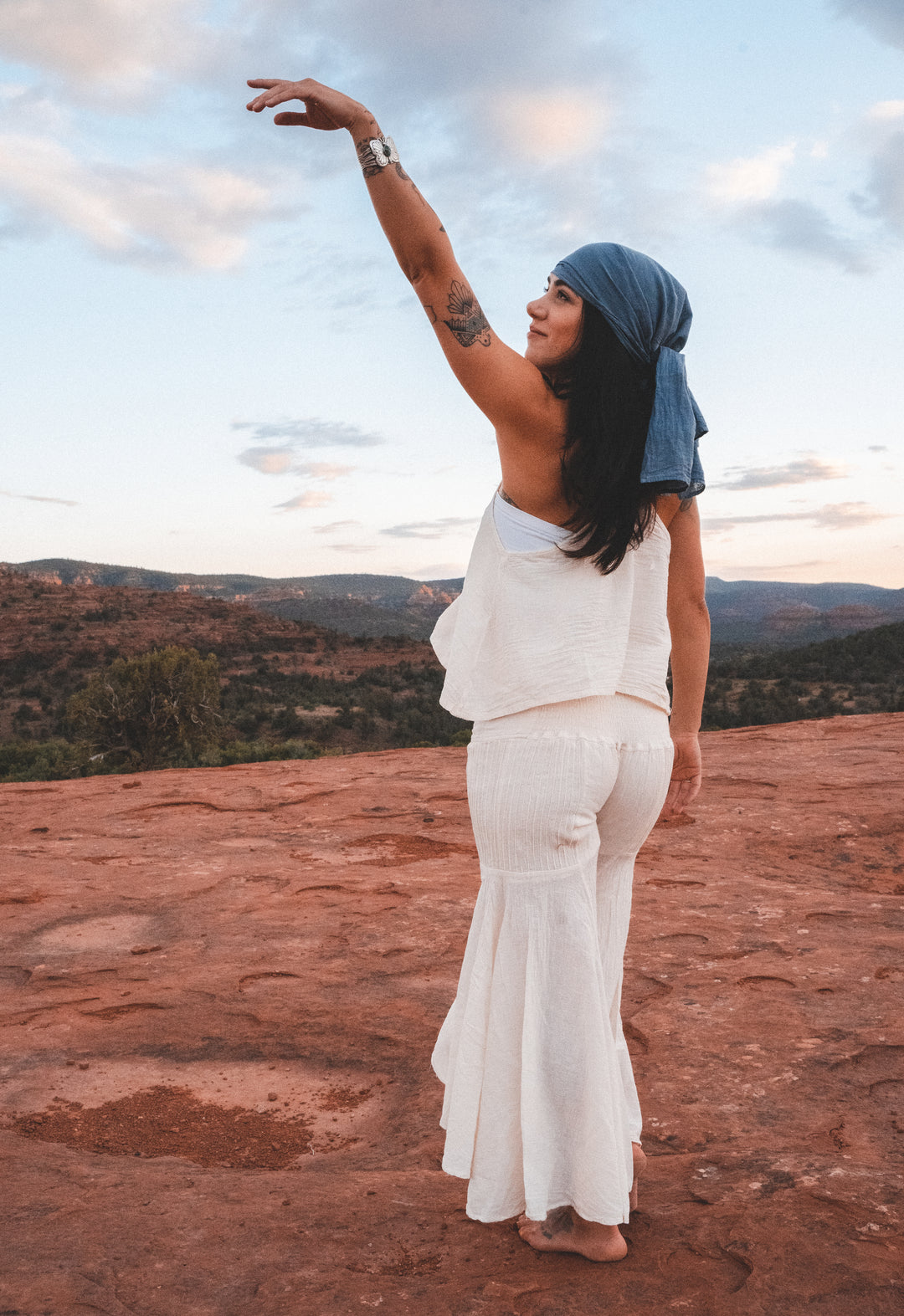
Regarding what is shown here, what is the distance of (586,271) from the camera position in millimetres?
1798

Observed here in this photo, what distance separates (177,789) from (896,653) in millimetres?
22247

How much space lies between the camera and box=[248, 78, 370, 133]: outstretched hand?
169 cm

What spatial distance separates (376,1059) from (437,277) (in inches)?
106

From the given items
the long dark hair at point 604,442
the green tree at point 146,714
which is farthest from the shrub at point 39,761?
the long dark hair at point 604,442

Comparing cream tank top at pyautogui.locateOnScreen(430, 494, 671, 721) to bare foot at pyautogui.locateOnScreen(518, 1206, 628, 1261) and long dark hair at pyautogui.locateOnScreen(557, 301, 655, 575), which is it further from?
bare foot at pyautogui.locateOnScreen(518, 1206, 628, 1261)

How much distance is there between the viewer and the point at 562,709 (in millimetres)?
1851

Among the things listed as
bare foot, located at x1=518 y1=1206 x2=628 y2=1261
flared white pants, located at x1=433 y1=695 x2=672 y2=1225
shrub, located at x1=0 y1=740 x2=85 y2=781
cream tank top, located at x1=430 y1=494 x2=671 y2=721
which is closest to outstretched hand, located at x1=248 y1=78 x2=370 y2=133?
cream tank top, located at x1=430 y1=494 x2=671 y2=721

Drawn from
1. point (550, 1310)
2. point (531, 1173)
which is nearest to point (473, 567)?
point (531, 1173)

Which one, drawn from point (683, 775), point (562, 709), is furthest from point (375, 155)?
point (683, 775)

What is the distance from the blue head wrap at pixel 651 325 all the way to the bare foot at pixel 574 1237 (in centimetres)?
147

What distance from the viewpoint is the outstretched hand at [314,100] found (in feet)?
5.53

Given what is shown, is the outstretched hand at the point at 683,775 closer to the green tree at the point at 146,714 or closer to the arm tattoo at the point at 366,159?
the arm tattoo at the point at 366,159

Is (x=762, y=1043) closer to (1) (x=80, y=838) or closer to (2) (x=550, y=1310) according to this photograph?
(2) (x=550, y=1310)

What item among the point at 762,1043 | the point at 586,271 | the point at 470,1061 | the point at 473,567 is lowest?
the point at 762,1043
